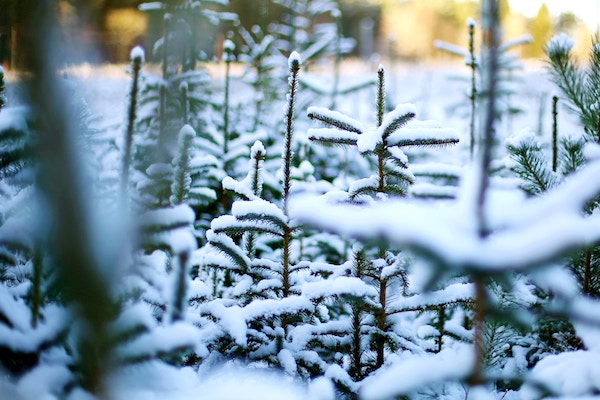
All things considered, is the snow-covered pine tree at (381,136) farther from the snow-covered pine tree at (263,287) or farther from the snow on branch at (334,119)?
the snow-covered pine tree at (263,287)

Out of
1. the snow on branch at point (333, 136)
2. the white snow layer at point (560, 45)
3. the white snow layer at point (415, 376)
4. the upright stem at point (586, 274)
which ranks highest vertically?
the white snow layer at point (560, 45)

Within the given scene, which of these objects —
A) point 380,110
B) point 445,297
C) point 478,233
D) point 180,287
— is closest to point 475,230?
point 478,233

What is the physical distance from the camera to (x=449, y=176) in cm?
150

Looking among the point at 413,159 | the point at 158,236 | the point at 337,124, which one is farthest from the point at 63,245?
the point at 413,159

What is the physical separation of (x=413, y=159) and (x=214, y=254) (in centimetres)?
407

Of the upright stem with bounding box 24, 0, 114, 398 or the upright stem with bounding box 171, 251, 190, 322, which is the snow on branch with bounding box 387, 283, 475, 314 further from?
the upright stem with bounding box 24, 0, 114, 398

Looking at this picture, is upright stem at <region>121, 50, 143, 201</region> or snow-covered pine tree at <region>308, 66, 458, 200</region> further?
snow-covered pine tree at <region>308, 66, 458, 200</region>

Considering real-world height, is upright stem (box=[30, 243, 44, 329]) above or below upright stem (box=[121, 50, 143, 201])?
below

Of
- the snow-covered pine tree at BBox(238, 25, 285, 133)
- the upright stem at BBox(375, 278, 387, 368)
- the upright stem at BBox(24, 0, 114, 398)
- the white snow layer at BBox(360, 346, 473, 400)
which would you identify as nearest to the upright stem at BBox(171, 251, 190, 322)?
the upright stem at BBox(24, 0, 114, 398)

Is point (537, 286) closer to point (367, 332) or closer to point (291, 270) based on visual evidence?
point (367, 332)

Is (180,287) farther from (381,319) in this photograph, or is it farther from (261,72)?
(261,72)

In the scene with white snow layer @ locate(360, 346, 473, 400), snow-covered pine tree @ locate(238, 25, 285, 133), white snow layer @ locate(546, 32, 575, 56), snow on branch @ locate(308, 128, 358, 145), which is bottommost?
white snow layer @ locate(360, 346, 473, 400)

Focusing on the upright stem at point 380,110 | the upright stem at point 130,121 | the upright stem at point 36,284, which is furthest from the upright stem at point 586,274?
the upright stem at point 36,284

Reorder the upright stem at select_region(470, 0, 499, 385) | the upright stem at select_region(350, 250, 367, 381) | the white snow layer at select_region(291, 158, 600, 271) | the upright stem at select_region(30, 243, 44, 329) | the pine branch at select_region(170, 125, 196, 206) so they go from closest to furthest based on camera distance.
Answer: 1. the white snow layer at select_region(291, 158, 600, 271)
2. the upright stem at select_region(470, 0, 499, 385)
3. the upright stem at select_region(30, 243, 44, 329)
4. the pine branch at select_region(170, 125, 196, 206)
5. the upright stem at select_region(350, 250, 367, 381)
